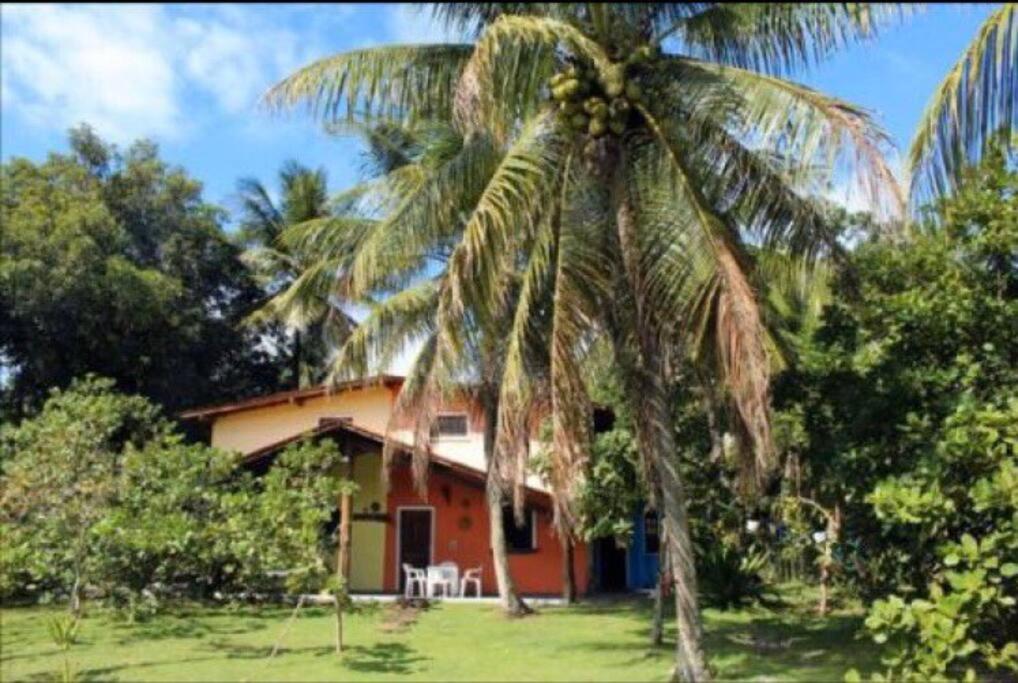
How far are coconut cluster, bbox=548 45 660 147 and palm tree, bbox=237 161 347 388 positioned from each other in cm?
1504

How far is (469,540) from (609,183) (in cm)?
1493

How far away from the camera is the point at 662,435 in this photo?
10.9 m

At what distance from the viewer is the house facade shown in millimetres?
23141

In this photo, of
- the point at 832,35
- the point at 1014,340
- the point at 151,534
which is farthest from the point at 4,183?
the point at 1014,340

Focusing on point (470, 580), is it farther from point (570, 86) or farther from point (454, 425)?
point (570, 86)

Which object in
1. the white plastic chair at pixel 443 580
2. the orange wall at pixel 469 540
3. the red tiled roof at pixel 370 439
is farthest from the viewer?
the orange wall at pixel 469 540

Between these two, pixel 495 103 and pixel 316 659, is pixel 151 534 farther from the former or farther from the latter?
pixel 495 103

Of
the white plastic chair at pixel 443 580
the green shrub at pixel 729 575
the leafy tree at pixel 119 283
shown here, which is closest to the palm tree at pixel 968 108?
the green shrub at pixel 729 575

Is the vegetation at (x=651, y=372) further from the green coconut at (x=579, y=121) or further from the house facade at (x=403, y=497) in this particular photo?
the house facade at (x=403, y=497)

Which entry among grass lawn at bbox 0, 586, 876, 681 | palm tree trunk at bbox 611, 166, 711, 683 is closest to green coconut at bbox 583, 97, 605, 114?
palm tree trunk at bbox 611, 166, 711, 683

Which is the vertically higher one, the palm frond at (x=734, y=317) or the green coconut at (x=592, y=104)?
the green coconut at (x=592, y=104)

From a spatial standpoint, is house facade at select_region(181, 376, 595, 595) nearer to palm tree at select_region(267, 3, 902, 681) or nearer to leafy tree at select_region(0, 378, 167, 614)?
leafy tree at select_region(0, 378, 167, 614)

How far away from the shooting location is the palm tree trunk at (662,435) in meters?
10.5

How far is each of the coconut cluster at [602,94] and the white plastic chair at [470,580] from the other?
1484 cm
